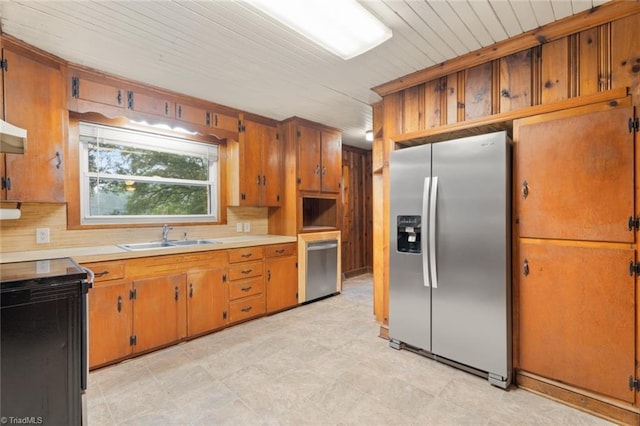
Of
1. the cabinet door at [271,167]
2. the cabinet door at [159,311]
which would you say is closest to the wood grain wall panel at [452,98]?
the cabinet door at [271,167]

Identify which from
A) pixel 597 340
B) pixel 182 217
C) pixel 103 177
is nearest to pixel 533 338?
pixel 597 340

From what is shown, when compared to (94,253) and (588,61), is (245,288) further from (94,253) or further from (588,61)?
(588,61)

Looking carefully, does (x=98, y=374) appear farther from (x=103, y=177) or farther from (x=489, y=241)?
(x=489, y=241)

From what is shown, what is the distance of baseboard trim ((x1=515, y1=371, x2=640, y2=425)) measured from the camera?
68.9 inches

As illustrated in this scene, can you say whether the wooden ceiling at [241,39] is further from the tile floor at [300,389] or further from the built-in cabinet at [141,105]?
the tile floor at [300,389]

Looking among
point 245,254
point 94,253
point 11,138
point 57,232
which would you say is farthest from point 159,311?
point 11,138

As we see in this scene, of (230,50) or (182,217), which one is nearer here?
(230,50)

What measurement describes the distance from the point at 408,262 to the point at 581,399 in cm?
135

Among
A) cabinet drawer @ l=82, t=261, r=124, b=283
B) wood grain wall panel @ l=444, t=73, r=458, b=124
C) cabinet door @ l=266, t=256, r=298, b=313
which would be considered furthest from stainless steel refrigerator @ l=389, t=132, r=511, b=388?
cabinet drawer @ l=82, t=261, r=124, b=283

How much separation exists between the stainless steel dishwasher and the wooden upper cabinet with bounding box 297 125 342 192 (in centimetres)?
81

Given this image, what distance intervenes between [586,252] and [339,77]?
7.43 feet

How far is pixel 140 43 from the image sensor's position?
2154 millimetres

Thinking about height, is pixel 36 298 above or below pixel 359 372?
above

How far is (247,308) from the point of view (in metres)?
3.34
